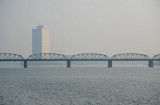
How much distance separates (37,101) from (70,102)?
4.51 metres

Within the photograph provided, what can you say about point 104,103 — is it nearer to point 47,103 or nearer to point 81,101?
point 81,101

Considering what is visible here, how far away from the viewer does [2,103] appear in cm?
4297

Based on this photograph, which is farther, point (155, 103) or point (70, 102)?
point (70, 102)

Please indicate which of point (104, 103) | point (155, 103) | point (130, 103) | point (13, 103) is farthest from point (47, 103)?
point (155, 103)

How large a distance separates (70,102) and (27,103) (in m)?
5.53

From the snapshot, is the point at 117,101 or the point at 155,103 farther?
the point at 117,101

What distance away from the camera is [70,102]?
145ft

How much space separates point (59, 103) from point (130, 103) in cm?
890

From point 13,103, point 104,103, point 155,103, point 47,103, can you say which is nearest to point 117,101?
point 104,103

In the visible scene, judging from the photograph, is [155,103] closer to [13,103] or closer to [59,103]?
[59,103]

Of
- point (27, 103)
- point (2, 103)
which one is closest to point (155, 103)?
point (27, 103)

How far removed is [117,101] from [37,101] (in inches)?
418

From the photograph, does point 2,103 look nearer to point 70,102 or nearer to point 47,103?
point 47,103

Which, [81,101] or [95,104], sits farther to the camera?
[81,101]
